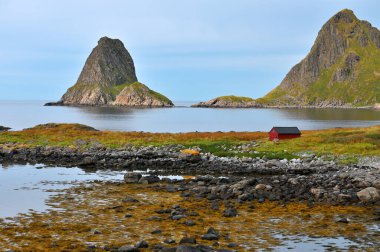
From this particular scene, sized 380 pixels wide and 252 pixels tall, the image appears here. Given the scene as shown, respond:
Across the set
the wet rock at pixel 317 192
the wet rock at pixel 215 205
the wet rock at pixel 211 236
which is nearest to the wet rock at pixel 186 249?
the wet rock at pixel 211 236

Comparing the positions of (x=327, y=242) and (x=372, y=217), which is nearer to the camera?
(x=327, y=242)

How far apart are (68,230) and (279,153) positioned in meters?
33.2

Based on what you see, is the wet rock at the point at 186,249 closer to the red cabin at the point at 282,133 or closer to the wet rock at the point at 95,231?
the wet rock at the point at 95,231

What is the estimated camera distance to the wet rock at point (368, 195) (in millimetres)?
27070

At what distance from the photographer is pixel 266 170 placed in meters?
41.4

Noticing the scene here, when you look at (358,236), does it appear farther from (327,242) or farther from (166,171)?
(166,171)

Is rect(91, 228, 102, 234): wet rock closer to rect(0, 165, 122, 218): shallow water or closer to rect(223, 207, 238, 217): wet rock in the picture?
rect(0, 165, 122, 218): shallow water

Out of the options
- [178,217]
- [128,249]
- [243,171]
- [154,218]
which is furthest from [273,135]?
[128,249]

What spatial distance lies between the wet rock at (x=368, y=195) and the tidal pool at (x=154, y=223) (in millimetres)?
1787

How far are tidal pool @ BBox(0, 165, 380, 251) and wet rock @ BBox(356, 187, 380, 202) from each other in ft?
5.86

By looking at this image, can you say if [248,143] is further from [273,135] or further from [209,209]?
[209,209]

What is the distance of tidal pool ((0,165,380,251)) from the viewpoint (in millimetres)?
18859

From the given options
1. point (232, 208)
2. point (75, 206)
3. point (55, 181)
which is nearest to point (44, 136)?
point (55, 181)

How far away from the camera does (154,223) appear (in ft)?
71.9
